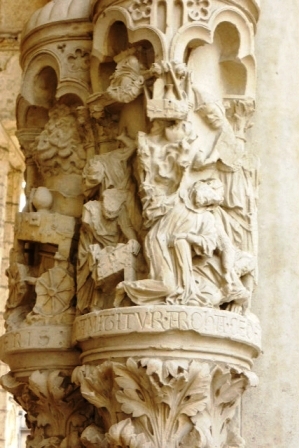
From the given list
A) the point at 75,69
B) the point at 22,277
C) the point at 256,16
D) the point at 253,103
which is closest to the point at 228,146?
the point at 253,103

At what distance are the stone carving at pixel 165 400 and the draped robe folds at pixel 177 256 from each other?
0.81ft

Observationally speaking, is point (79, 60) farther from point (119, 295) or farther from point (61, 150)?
point (119, 295)

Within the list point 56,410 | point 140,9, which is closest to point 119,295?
point 56,410

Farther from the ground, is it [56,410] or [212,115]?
[212,115]

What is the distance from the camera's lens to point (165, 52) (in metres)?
3.61

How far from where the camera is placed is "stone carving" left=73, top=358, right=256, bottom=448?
327cm

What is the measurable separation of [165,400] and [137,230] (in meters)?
0.73

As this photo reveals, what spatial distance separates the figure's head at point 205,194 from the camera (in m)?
3.47

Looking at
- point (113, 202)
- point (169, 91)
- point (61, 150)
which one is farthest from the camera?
point (61, 150)

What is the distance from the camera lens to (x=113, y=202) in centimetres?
370

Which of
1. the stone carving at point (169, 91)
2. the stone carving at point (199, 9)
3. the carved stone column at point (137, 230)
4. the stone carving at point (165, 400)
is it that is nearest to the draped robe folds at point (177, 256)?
the carved stone column at point (137, 230)

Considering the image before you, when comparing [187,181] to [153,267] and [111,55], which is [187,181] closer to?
[153,267]

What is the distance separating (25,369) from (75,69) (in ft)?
4.67

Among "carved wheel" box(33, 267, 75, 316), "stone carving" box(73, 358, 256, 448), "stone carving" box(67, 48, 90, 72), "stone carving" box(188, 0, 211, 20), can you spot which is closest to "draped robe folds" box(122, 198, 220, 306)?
"stone carving" box(73, 358, 256, 448)
